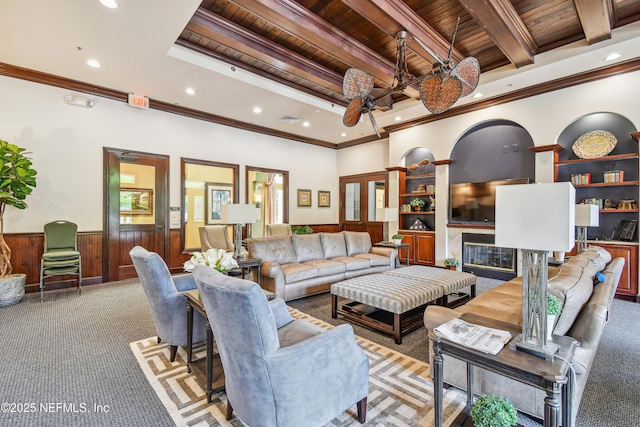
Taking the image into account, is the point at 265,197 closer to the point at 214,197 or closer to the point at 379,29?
the point at 214,197

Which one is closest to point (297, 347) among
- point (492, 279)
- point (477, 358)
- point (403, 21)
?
point (477, 358)

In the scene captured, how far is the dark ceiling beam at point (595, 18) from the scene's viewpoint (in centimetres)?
309

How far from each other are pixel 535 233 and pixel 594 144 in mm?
4924

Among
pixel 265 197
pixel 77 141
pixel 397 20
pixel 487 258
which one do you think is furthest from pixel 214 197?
pixel 487 258

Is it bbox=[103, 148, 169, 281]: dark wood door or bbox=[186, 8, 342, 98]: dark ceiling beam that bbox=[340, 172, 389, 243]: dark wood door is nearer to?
bbox=[186, 8, 342, 98]: dark ceiling beam

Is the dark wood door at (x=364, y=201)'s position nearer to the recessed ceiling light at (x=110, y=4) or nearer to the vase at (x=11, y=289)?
the recessed ceiling light at (x=110, y=4)

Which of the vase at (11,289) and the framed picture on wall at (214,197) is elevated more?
the framed picture on wall at (214,197)

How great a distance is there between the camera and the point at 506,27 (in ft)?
11.3

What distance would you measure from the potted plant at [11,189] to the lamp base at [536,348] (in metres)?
5.75

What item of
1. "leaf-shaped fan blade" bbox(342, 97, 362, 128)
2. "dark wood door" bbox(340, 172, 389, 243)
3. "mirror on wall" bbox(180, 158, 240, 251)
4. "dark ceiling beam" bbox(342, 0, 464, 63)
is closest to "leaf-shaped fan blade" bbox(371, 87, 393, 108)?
"leaf-shaped fan blade" bbox(342, 97, 362, 128)

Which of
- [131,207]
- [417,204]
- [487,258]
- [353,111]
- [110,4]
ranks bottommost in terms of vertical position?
[487,258]

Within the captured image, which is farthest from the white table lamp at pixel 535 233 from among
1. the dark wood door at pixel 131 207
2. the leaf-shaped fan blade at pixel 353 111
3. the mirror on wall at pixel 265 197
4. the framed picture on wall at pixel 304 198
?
the mirror on wall at pixel 265 197

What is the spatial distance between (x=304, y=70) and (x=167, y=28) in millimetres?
1938

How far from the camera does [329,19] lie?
11.7ft
